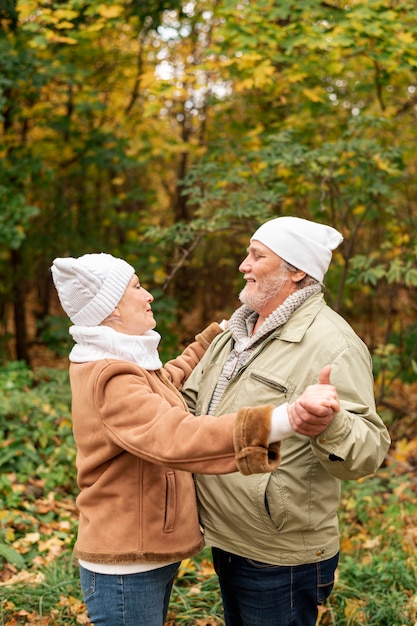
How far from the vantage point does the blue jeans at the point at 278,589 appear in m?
2.32

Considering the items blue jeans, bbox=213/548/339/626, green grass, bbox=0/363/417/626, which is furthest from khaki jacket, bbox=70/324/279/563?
green grass, bbox=0/363/417/626

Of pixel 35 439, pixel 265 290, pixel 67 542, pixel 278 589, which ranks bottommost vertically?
pixel 35 439

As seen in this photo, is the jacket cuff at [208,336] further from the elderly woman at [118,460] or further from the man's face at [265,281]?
the elderly woman at [118,460]

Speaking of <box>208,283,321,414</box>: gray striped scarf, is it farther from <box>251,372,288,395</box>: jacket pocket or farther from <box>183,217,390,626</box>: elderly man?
<box>251,372,288,395</box>: jacket pocket

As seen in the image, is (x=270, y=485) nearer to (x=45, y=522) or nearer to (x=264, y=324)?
(x=264, y=324)

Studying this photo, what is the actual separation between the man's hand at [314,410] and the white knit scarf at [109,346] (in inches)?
21.8

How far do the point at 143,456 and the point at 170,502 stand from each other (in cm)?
31

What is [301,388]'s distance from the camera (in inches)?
87.0

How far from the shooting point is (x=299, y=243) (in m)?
2.46

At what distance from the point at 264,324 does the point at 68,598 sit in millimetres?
2019

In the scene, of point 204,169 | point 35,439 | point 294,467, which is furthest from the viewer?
point 204,169

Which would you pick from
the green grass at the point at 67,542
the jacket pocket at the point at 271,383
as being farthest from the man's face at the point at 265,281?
the green grass at the point at 67,542

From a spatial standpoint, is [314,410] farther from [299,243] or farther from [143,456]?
[299,243]

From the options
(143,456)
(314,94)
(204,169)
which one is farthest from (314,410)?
(314,94)
